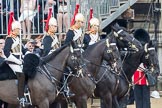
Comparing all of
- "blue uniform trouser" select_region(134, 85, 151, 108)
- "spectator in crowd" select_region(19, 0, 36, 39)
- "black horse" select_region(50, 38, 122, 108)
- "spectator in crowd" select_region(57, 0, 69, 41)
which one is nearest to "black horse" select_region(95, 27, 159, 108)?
"black horse" select_region(50, 38, 122, 108)

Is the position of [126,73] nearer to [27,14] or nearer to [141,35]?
[141,35]

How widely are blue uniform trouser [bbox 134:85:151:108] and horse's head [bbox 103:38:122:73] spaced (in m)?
2.07

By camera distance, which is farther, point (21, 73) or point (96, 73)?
point (96, 73)

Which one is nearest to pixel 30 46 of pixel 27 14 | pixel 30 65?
pixel 27 14

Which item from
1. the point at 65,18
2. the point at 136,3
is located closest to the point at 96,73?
Answer: the point at 65,18

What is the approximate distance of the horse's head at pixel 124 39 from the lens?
1680 cm

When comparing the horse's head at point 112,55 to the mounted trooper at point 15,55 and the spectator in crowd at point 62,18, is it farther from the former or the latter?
the spectator in crowd at point 62,18

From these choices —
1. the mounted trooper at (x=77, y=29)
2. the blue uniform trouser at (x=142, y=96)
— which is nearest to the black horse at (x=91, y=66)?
the mounted trooper at (x=77, y=29)

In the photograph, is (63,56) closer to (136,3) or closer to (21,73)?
(21,73)

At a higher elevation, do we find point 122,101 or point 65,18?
point 65,18

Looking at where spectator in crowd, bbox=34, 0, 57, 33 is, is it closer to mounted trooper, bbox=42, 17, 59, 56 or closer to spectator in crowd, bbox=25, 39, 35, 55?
spectator in crowd, bbox=25, 39, 35, 55

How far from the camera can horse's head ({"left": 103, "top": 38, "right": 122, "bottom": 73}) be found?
16.4 metres

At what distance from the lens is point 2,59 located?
53.8 feet

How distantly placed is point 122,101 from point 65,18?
10.3 ft
